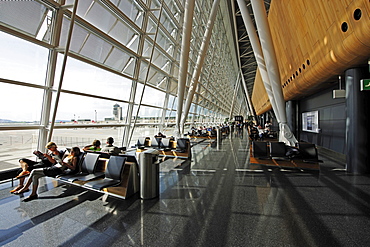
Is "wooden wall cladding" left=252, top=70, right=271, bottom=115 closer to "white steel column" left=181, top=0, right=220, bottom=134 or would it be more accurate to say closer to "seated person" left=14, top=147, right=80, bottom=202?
"white steel column" left=181, top=0, right=220, bottom=134

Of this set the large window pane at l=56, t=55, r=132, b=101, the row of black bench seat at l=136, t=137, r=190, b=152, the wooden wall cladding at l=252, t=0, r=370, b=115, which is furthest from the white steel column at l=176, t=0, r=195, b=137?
the wooden wall cladding at l=252, t=0, r=370, b=115

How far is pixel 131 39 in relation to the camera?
9414 mm

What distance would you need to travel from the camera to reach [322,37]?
653 cm

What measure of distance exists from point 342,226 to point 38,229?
4.73m

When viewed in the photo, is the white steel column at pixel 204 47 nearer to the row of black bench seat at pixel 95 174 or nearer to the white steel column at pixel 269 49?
the white steel column at pixel 269 49

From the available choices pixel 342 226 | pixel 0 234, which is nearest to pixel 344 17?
pixel 342 226

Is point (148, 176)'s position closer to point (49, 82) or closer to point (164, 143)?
point (49, 82)

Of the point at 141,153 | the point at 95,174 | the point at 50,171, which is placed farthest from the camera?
the point at 95,174

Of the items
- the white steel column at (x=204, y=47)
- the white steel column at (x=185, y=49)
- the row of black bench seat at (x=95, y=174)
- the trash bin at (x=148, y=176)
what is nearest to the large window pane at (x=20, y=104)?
the row of black bench seat at (x=95, y=174)

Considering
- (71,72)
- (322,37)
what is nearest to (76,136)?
(71,72)

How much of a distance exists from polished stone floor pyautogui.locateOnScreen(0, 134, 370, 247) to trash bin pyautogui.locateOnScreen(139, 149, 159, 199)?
17 cm

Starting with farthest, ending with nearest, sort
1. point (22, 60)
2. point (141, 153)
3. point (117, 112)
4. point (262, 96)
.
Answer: point (262, 96) < point (117, 112) < point (22, 60) < point (141, 153)

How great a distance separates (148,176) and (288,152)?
211 inches

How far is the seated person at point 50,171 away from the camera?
13.7ft
